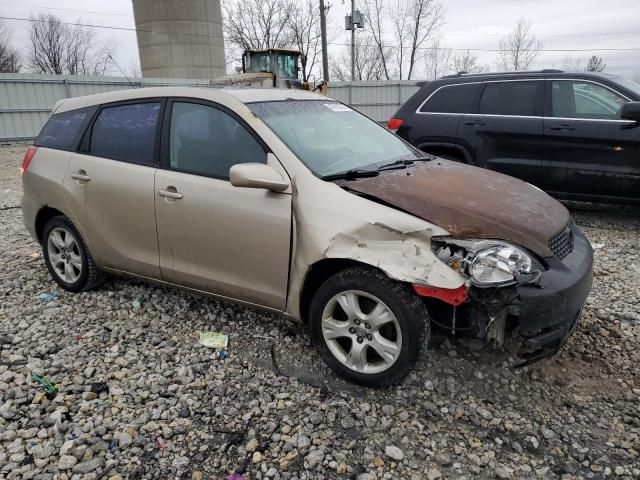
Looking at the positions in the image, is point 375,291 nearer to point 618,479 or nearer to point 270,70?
point 618,479

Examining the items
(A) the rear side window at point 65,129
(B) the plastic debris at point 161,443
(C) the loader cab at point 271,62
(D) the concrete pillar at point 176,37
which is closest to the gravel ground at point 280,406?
(B) the plastic debris at point 161,443

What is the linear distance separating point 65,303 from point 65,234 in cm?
59

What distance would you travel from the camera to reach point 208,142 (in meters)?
3.39

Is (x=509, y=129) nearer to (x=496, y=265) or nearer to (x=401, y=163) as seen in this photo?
(x=401, y=163)

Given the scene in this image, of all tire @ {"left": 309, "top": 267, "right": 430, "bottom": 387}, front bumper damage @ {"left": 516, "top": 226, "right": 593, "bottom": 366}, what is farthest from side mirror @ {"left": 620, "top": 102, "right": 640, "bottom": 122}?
tire @ {"left": 309, "top": 267, "right": 430, "bottom": 387}

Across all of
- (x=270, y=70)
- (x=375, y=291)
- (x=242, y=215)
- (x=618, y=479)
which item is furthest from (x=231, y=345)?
(x=270, y=70)

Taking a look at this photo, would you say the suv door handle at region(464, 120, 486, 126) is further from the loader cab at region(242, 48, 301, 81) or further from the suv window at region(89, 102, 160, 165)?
the loader cab at region(242, 48, 301, 81)

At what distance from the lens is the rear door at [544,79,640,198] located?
18.7 ft

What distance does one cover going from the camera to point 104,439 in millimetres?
2566

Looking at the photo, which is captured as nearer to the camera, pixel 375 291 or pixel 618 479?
pixel 618 479

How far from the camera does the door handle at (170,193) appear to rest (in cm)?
337

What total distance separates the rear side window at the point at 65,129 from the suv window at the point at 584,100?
17.2 ft

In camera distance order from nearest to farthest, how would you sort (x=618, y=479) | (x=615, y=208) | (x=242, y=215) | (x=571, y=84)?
(x=618, y=479) → (x=242, y=215) → (x=571, y=84) → (x=615, y=208)

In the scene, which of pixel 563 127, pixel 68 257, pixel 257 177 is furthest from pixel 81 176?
pixel 563 127
